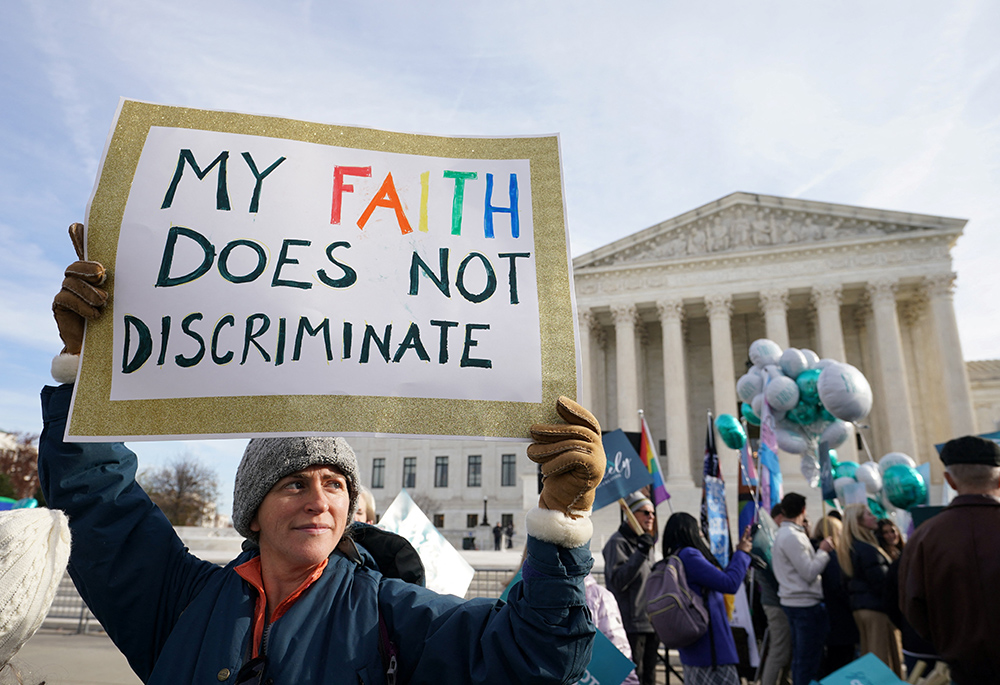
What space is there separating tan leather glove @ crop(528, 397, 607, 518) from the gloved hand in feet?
14.0

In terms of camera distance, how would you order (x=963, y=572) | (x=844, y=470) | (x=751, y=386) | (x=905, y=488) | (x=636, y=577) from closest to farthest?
(x=963, y=572), (x=636, y=577), (x=905, y=488), (x=844, y=470), (x=751, y=386)

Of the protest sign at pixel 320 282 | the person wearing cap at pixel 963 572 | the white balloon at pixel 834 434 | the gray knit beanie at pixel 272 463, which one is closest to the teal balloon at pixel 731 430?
the white balloon at pixel 834 434

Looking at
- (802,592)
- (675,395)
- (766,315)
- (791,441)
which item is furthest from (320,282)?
(766,315)

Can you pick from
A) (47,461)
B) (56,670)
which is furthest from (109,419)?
(56,670)

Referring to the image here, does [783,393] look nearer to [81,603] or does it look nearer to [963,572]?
[963,572]

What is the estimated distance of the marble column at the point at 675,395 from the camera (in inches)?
1423

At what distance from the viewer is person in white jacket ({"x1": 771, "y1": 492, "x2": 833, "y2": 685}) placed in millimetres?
6445

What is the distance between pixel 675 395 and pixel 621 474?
3282 cm

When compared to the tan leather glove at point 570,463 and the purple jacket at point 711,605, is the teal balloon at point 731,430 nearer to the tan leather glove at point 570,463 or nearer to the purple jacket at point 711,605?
the purple jacket at point 711,605

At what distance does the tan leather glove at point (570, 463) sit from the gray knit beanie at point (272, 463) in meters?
0.62

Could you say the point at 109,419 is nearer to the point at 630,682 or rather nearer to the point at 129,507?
the point at 129,507

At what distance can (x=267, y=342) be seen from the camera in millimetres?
2066

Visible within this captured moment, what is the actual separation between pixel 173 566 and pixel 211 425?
451mm

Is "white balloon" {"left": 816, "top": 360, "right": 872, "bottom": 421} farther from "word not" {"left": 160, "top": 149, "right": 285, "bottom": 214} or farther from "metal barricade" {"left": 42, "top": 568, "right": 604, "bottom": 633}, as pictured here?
"word not" {"left": 160, "top": 149, "right": 285, "bottom": 214}
